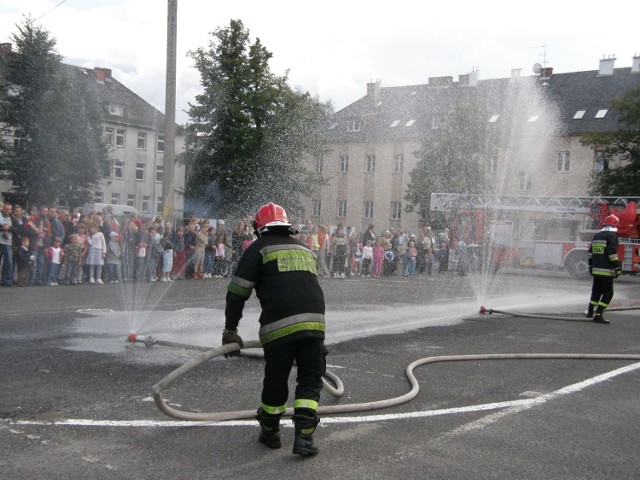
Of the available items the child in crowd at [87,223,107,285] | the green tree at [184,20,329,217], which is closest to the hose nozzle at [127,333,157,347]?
the child in crowd at [87,223,107,285]

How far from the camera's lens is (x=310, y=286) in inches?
206

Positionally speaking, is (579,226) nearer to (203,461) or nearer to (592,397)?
(592,397)

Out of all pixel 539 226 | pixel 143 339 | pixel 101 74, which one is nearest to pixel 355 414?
pixel 143 339

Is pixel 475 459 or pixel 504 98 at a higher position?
pixel 504 98

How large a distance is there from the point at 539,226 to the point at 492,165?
49.3ft

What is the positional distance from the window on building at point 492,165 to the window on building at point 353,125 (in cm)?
1718

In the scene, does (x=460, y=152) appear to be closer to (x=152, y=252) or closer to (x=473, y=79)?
(x=473, y=79)

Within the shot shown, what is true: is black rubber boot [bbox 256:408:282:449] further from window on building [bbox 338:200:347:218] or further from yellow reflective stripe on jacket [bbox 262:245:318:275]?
window on building [bbox 338:200:347:218]

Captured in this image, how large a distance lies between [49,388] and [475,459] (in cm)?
385

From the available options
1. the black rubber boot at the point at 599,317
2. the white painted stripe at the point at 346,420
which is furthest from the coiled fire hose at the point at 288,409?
the black rubber boot at the point at 599,317

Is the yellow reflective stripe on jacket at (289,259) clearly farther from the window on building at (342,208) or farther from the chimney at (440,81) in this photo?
the chimney at (440,81)

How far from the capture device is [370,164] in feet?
199

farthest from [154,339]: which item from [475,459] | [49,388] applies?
[475,459]

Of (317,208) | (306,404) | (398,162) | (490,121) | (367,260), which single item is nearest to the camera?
(306,404)
